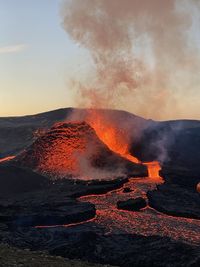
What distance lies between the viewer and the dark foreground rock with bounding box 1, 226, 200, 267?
1638 cm

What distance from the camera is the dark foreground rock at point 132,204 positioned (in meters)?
26.2

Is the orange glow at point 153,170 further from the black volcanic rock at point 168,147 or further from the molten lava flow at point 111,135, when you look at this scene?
the molten lava flow at point 111,135

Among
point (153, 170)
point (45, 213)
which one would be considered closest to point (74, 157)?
point (153, 170)

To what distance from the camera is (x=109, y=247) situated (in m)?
18.0

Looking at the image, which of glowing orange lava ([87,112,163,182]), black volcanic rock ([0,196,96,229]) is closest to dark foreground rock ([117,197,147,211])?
black volcanic rock ([0,196,96,229])

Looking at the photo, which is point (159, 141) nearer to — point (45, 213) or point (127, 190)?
point (127, 190)

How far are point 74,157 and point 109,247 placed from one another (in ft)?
73.7

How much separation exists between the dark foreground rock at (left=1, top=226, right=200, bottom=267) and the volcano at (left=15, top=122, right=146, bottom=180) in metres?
17.1

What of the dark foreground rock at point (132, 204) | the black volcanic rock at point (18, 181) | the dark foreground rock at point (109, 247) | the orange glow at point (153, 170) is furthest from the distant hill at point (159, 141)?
the dark foreground rock at point (109, 247)

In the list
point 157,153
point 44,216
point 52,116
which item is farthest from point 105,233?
point 52,116

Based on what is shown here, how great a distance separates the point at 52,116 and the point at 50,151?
65.4 meters

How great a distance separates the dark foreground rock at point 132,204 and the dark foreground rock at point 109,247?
5.47 metres

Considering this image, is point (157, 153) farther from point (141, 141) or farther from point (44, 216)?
point (44, 216)

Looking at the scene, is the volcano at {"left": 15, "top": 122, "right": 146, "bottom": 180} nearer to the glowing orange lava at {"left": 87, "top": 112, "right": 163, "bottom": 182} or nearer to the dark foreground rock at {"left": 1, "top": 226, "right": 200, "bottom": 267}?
the glowing orange lava at {"left": 87, "top": 112, "right": 163, "bottom": 182}
